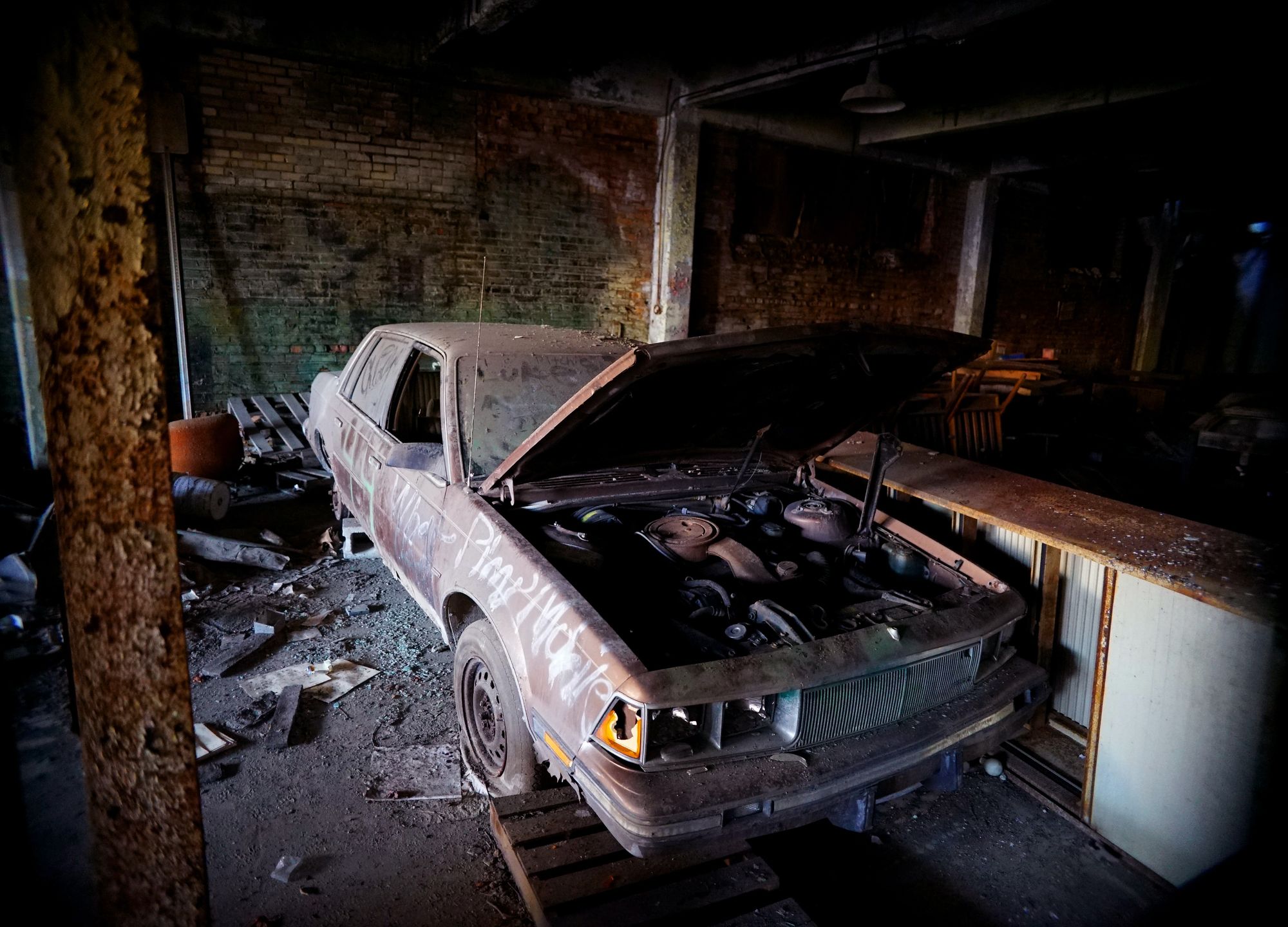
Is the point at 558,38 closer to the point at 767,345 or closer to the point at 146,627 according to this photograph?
the point at 767,345

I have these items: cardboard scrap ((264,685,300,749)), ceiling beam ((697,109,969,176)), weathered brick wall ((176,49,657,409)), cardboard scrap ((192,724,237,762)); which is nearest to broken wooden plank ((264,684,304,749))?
cardboard scrap ((264,685,300,749))

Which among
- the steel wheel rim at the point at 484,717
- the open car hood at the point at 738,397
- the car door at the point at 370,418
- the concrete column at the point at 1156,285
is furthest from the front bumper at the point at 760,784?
the concrete column at the point at 1156,285

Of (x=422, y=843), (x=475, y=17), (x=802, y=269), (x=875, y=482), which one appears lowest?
(x=422, y=843)

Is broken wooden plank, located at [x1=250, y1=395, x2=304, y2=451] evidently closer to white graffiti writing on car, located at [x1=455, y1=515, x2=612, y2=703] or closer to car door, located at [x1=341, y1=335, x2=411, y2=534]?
car door, located at [x1=341, y1=335, x2=411, y2=534]

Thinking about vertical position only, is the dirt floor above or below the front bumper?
below

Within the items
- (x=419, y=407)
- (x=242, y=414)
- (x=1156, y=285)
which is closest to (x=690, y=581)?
(x=419, y=407)

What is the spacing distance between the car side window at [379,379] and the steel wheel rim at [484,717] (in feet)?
5.26

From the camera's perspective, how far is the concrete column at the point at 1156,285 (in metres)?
13.1

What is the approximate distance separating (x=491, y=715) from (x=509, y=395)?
4.44 ft

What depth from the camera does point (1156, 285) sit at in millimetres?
13516

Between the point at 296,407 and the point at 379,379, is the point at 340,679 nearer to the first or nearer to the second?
the point at 379,379

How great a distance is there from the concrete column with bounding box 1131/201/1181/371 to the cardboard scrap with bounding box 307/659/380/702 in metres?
14.7

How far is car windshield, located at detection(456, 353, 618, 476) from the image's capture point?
3131mm

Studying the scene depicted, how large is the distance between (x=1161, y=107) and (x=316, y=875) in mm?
10240
